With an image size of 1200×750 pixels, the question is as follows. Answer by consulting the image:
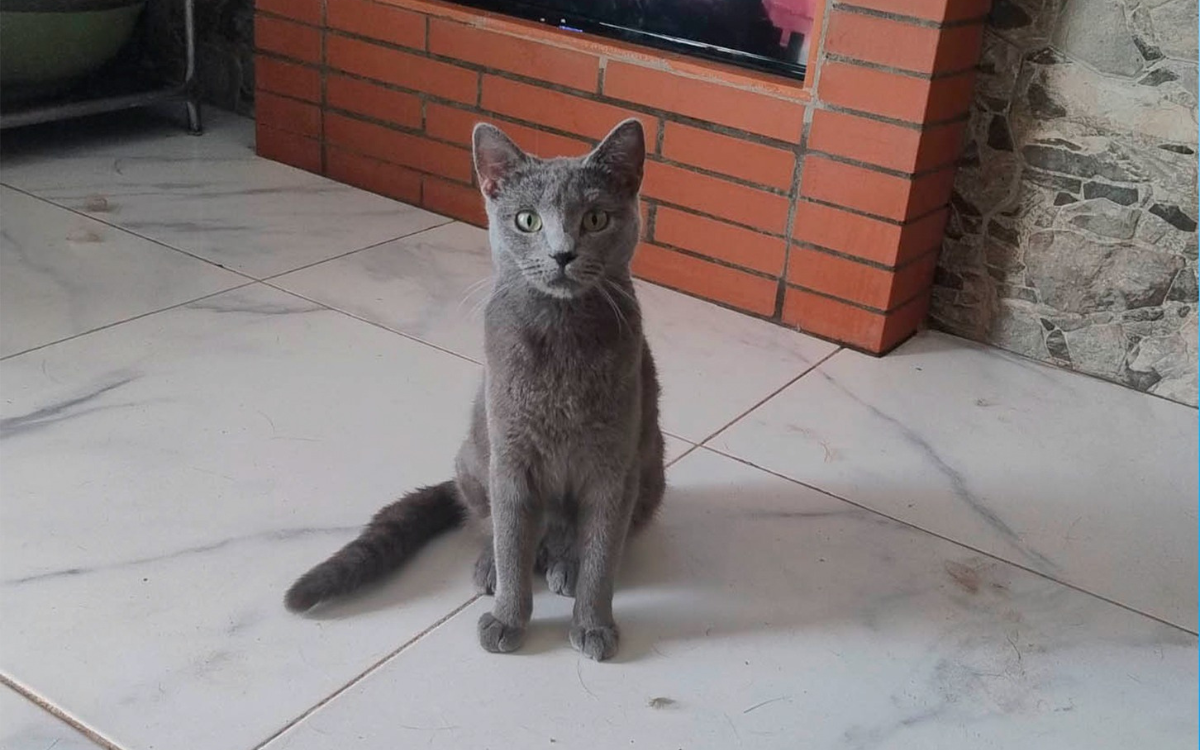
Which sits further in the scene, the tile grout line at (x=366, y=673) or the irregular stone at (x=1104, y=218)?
the irregular stone at (x=1104, y=218)

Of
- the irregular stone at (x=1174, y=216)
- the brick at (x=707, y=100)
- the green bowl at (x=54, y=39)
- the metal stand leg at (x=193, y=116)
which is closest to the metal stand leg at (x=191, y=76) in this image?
the metal stand leg at (x=193, y=116)

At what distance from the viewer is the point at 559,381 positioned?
116 centimetres

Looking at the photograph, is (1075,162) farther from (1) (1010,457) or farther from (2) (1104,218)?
(1) (1010,457)

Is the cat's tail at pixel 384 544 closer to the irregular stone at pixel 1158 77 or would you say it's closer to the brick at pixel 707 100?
the brick at pixel 707 100

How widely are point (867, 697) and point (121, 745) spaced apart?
755 mm

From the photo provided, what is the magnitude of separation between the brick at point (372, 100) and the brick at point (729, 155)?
2.11 ft

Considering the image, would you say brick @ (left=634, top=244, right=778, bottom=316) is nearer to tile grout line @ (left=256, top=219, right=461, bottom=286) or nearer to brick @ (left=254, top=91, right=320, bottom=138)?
tile grout line @ (left=256, top=219, right=461, bottom=286)

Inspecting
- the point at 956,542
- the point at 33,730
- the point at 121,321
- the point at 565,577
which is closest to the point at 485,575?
the point at 565,577

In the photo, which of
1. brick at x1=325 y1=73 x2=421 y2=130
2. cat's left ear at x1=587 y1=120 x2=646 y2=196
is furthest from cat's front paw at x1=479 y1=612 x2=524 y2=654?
brick at x1=325 y1=73 x2=421 y2=130

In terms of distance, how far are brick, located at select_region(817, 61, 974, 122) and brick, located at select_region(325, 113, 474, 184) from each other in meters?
0.84

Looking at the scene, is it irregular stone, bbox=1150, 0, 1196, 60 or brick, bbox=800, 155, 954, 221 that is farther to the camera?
brick, bbox=800, 155, 954, 221

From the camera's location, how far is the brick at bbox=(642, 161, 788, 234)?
207 cm

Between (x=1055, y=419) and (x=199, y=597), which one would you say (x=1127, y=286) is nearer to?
(x=1055, y=419)

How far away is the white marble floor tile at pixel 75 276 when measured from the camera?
A: 187 centimetres
